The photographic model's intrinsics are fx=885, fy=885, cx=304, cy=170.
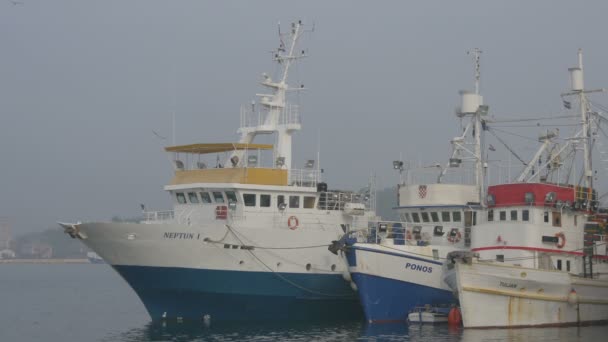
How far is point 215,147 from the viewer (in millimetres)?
36844

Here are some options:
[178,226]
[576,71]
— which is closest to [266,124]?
[178,226]

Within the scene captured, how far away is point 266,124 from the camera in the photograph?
39156mm

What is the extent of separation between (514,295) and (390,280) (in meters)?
4.68

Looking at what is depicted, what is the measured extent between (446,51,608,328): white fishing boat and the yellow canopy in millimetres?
9330

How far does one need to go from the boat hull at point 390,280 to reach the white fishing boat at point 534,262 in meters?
1.19

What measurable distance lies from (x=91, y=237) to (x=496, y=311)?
15.7 metres

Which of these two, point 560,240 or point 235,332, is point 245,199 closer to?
point 235,332

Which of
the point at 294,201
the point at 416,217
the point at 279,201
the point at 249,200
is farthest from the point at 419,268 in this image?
the point at 249,200

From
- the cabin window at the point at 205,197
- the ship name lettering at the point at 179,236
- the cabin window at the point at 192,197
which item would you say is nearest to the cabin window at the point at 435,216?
the cabin window at the point at 205,197

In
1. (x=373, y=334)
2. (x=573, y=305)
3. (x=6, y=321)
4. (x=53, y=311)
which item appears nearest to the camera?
(x=373, y=334)

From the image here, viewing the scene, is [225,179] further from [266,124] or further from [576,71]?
[576,71]

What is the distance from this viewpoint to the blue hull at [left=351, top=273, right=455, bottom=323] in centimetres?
3384

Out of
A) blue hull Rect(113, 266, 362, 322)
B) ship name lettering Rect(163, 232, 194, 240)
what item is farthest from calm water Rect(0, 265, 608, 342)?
ship name lettering Rect(163, 232, 194, 240)

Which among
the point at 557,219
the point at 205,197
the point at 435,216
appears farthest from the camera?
the point at 435,216
